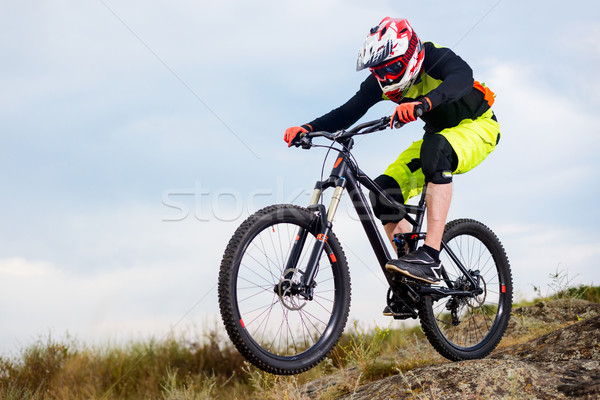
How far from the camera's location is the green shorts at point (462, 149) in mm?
4547

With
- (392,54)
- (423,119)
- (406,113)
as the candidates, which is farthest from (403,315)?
(392,54)

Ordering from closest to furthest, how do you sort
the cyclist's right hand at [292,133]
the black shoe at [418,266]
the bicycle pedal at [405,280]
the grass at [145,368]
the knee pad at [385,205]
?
the black shoe at [418,266] → the bicycle pedal at [405,280] → the cyclist's right hand at [292,133] → the knee pad at [385,205] → the grass at [145,368]

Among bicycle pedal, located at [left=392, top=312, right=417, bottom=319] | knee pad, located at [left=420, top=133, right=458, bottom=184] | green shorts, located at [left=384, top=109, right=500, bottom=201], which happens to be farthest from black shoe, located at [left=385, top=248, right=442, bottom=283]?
green shorts, located at [left=384, top=109, right=500, bottom=201]

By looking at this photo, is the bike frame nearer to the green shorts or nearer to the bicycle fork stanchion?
the bicycle fork stanchion

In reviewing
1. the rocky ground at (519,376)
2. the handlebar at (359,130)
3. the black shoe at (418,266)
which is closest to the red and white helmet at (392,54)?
the handlebar at (359,130)

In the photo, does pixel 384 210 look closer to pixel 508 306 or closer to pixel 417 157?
pixel 417 157

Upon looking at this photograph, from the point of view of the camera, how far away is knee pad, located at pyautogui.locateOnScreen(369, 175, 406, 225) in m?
4.67

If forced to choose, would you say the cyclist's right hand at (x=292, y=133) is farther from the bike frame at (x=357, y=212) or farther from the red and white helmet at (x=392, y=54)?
the red and white helmet at (x=392, y=54)

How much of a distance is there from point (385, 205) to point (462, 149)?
745mm

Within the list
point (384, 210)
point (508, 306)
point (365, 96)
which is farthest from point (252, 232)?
point (508, 306)

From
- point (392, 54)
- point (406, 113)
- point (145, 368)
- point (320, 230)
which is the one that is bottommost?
point (145, 368)

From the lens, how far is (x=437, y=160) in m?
4.36

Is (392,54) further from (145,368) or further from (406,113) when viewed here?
(145,368)

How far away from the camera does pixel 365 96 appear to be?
498 centimetres
